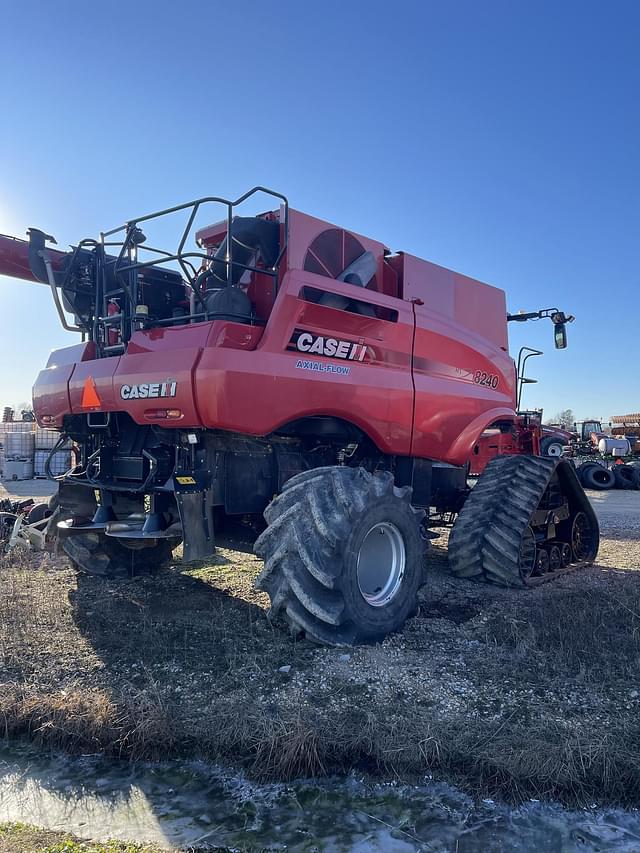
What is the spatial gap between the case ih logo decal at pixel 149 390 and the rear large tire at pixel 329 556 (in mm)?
1143

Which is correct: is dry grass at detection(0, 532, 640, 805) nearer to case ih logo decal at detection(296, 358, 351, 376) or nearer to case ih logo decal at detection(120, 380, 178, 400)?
case ih logo decal at detection(120, 380, 178, 400)

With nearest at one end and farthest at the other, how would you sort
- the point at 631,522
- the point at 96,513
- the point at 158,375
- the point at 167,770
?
1. the point at 167,770
2. the point at 158,375
3. the point at 96,513
4. the point at 631,522

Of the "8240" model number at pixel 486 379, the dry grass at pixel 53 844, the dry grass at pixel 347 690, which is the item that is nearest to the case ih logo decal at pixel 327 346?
the "8240" model number at pixel 486 379

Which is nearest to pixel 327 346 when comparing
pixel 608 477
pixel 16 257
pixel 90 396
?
pixel 90 396

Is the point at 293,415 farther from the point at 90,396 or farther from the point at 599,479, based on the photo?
the point at 599,479

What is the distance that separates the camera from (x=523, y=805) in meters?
2.81

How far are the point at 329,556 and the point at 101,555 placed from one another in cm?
322

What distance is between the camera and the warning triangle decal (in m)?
5.63

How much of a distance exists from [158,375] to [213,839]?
3255 mm

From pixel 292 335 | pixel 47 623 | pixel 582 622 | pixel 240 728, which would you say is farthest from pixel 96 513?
pixel 582 622

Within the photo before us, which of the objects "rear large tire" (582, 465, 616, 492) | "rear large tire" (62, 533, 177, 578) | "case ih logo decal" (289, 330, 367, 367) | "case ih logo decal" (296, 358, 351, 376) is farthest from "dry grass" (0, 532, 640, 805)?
"rear large tire" (582, 465, 616, 492)

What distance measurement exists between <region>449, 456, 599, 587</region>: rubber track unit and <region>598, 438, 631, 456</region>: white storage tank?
71.7 ft

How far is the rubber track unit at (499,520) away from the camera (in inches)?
257

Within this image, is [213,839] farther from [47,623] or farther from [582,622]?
[582,622]
